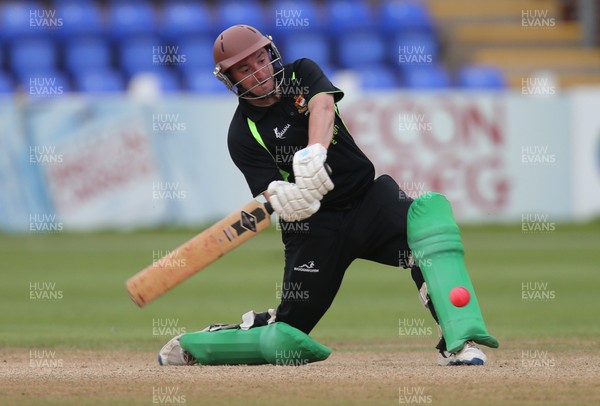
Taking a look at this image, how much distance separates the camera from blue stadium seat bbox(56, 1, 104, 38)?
2206 cm

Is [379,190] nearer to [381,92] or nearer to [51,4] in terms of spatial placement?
[381,92]

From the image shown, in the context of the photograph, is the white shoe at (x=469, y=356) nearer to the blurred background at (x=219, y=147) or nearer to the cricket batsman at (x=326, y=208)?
the cricket batsman at (x=326, y=208)

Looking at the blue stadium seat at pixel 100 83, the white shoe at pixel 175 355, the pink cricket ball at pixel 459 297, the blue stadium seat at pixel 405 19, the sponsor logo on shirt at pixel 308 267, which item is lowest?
the white shoe at pixel 175 355

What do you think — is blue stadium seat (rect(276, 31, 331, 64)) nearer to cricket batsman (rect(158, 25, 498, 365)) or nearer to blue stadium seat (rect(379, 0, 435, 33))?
blue stadium seat (rect(379, 0, 435, 33))

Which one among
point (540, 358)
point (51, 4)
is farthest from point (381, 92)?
point (540, 358)

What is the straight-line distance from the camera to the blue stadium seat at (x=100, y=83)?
66.3ft

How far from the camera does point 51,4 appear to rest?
23656 mm

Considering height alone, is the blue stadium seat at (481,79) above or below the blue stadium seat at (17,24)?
below

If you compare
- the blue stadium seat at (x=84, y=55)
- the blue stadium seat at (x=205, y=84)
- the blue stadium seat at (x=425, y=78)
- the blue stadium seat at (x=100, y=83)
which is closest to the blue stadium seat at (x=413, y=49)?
the blue stadium seat at (x=425, y=78)

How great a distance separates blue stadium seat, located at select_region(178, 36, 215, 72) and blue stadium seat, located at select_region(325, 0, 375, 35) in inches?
102

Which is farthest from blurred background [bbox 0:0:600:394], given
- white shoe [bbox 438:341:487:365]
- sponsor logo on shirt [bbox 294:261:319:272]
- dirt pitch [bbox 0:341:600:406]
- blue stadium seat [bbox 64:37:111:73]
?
sponsor logo on shirt [bbox 294:261:319:272]

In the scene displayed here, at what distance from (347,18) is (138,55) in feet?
13.9

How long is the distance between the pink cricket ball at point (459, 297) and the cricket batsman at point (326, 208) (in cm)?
2

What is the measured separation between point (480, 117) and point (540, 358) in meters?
11.6
